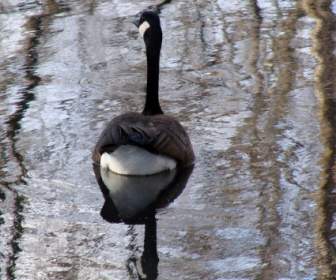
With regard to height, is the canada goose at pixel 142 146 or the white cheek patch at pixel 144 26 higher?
the white cheek patch at pixel 144 26

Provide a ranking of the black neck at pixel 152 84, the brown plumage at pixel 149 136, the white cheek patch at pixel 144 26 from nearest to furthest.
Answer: the brown plumage at pixel 149 136 → the black neck at pixel 152 84 → the white cheek patch at pixel 144 26

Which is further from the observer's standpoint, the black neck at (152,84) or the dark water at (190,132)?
the black neck at (152,84)

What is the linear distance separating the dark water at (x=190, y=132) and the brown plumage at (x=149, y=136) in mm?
172

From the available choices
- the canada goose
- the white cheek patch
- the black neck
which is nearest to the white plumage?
the canada goose

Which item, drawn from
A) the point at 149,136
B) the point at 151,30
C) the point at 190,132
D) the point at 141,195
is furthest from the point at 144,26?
the point at 141,195

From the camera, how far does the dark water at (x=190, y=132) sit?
20.6 ft

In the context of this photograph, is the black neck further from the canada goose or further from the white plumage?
the white plumage

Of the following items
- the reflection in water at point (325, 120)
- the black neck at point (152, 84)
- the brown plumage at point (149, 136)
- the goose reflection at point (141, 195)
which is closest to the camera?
the reflection in water at point (325, 120)

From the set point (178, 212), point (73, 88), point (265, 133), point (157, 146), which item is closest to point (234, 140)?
point (265, 133)

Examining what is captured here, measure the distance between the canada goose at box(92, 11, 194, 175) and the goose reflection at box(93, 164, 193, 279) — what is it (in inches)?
2.1

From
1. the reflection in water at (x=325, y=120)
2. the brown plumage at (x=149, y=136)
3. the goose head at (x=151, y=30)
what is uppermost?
the goose head at (x=151, y=30)

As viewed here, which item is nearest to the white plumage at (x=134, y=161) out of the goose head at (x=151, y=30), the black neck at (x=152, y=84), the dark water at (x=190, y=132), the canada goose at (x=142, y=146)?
the canada goose at (x=142, y=146)

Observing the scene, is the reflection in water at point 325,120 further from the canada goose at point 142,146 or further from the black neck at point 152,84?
the black neck at point 152,84

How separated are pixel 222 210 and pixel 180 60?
146 inches
